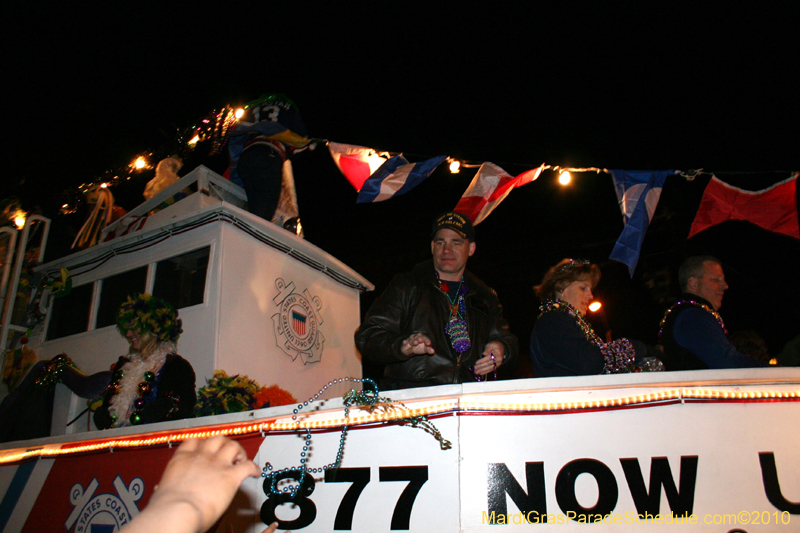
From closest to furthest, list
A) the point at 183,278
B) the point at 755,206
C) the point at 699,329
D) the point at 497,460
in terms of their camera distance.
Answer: the point at 497,460, the point at 699,329, the point at 183,278, the point at 755,206

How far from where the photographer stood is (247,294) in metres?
3.94

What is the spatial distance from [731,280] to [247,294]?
29.8 feet

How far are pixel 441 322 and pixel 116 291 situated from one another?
132 inches

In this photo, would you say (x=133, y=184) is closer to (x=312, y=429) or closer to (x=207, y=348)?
(x=207, y=348)

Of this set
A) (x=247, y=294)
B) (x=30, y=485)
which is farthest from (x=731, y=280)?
(x=30, y=485)

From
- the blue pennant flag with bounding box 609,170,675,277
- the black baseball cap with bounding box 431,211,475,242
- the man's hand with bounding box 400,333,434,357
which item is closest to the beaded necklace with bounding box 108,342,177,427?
the man's hand with bounding box 400,333,434,357

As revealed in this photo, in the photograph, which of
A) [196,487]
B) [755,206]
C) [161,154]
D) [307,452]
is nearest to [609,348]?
[307,452]

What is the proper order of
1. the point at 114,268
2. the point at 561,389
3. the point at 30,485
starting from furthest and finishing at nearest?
the point at 114,268
the point at 30,485
the point at 561,389

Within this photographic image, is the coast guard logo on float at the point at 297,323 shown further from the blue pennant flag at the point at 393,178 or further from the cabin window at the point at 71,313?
the cabin window at the point at 71,313

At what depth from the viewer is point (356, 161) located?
502 cm

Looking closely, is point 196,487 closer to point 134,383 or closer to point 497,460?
point 497,460

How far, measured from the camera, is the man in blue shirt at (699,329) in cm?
260

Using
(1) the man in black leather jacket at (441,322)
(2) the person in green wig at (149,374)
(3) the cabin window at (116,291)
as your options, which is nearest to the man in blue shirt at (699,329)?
(1) the man in black leather jacket at (441,322)

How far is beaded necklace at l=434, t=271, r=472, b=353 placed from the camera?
292 cm
